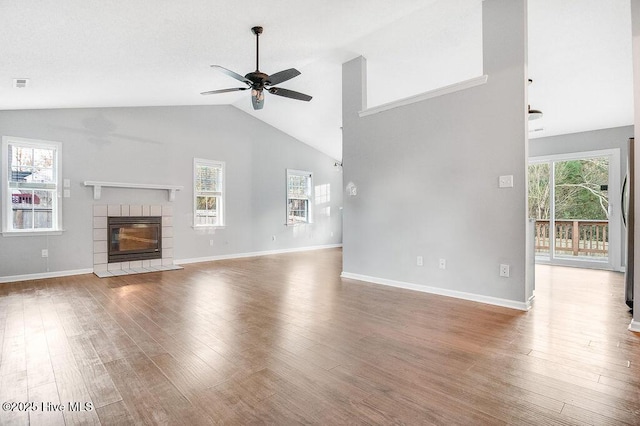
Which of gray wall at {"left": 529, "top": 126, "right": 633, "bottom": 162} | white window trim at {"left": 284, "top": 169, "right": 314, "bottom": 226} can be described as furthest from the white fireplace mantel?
gray wall at {"left": 529, "top": 126, "right": 633, "bottom": 162}

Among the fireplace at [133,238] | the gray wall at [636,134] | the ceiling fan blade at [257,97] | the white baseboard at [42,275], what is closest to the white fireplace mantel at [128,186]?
the fireplace at [133,238]

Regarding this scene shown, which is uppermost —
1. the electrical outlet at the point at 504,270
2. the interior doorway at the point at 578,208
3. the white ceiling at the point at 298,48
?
the white ceiling at the point at 298,48

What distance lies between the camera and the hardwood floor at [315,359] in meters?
1.66

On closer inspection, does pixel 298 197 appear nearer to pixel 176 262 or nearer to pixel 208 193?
pixel 208 193

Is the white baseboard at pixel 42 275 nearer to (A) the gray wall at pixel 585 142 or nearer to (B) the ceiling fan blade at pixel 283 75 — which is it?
(B) the ceiling fan blade at pixel 283 75

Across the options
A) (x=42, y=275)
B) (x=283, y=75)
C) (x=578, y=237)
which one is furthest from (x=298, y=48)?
(x=578, y=237)

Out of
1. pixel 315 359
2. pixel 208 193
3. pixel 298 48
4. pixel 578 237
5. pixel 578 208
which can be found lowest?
pixel 315 359

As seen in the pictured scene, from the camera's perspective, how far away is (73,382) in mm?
1959

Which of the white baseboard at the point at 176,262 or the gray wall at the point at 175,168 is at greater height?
the gray wall at the point at 175,168

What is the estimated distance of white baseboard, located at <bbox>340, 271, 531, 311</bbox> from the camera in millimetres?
3473

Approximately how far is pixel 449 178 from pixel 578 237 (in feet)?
13.7

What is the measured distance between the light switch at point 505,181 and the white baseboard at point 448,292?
123cm

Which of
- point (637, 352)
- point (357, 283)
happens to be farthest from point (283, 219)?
point (637, 352)

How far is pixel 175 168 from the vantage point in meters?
6.64
